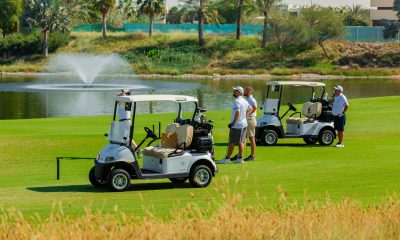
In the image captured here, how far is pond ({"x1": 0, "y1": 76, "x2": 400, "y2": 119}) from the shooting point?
5203cm

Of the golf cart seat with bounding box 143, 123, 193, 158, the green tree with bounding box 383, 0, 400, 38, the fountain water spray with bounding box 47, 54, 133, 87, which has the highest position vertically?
the green tree with bounding box 383, 0, 400, 38

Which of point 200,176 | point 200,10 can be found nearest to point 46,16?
point 200,10

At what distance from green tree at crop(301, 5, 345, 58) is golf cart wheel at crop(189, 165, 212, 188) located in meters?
86.2

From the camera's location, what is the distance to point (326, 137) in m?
26.3

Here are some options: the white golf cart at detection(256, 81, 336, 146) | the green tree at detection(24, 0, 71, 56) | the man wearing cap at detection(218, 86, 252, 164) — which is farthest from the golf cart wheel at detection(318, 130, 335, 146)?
the green tree at detection(24, 0, 71, 56)

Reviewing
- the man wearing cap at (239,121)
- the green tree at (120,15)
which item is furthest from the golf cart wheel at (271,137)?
the green tree at (120,15)

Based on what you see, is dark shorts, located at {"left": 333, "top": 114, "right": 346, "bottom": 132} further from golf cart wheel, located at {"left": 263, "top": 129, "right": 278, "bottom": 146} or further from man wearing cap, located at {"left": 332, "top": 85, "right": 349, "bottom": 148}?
golf cart wheel, located at {"left": 263, "top": 129, "right": 278, "bottom": 146}

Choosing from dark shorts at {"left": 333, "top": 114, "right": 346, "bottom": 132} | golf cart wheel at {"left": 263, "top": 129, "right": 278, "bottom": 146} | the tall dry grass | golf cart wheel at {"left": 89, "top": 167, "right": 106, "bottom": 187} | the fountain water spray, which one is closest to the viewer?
the tall dry grass

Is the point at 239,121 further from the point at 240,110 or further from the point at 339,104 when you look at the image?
the point at 339,104

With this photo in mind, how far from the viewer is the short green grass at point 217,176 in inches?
631

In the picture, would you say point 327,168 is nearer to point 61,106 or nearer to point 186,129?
point 186,129

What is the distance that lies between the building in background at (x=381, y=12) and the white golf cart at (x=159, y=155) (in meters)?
131

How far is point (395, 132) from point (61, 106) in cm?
2843

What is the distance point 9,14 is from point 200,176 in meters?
103
